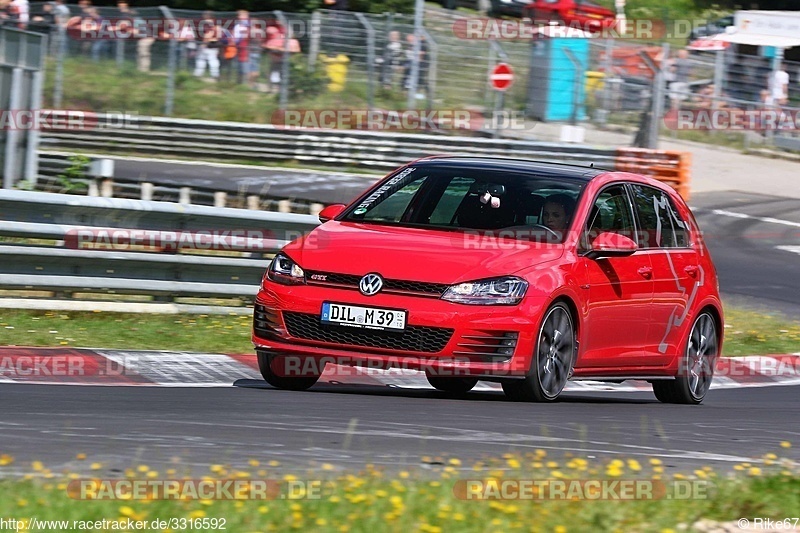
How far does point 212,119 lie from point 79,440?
912 inches

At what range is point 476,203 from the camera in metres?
9.20

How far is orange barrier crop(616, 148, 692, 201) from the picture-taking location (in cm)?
2377

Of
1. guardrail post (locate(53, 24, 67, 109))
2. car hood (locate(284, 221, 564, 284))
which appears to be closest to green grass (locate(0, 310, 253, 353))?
car hood (locate(284, 221, 564, 284))

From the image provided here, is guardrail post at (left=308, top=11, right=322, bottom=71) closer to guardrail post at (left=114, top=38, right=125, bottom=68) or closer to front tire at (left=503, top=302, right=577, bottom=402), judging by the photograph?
guardrail post at (left=114, top=38, right=125, bottom=68)

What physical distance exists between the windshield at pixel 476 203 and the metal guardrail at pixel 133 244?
2894 mm

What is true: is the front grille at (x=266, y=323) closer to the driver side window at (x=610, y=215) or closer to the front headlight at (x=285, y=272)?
the front headlight at (x=285, y=272)

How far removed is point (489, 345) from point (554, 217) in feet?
3.81

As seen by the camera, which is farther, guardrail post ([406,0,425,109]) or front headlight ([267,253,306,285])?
guardrail post ([406,0,425,109])

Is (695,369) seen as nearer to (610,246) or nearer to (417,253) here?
(610,246)

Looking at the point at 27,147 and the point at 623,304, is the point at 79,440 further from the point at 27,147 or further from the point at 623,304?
the point at 27,147

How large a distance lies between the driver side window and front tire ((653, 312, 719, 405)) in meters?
1.02

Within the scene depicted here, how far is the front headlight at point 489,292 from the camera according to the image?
27.1 feet

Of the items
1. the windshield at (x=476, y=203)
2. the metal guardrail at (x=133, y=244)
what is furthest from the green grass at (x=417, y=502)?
the metal guardrail at (x=133, y=244)

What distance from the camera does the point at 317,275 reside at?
27.8ft
